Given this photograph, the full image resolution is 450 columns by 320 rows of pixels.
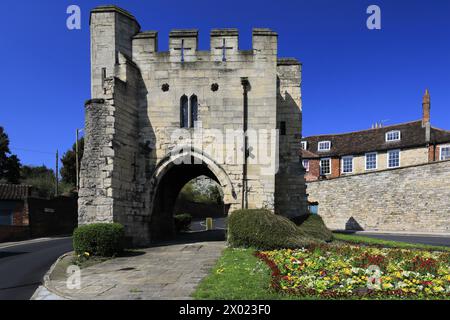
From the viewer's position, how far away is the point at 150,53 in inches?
540

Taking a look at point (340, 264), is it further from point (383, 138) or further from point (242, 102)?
point (383, 138)

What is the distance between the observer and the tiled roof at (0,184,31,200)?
834 inches

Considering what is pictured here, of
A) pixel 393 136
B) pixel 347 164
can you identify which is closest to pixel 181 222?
pixel 347 164

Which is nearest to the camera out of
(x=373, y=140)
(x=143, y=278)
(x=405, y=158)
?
(x=143, y=278)

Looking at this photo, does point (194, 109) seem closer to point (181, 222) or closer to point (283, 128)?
point (283, 128)

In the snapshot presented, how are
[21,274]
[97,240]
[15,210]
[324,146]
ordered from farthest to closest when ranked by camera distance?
[324,146], [15,210], [97,240], [21,274]

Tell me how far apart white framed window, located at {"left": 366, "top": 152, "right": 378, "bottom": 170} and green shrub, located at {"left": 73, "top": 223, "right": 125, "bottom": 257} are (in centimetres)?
2729

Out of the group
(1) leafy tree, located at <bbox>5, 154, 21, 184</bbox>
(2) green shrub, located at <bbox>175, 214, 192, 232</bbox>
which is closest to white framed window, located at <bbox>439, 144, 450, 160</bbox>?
(2) green shrub, located at <bbox>175, 214, 192, 232</bbox>

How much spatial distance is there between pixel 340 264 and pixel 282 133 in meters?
8.39

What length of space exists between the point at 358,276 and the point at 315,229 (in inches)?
246

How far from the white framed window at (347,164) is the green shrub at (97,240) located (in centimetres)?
2744

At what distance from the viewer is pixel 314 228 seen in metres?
12.8

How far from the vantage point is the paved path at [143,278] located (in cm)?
578

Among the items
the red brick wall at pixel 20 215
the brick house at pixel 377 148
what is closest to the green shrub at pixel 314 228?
the brick house at pixel 377 148
